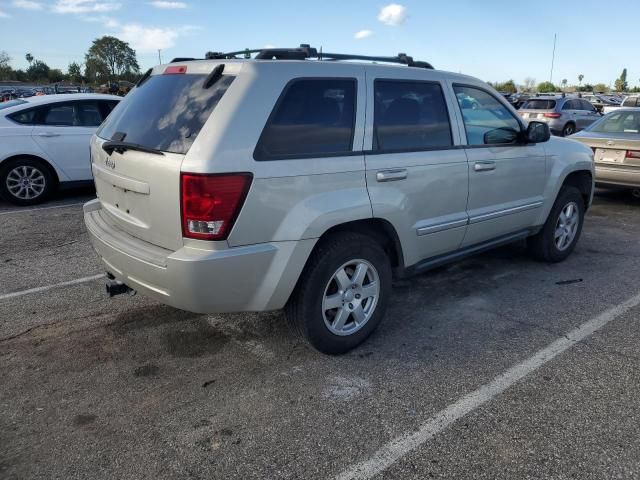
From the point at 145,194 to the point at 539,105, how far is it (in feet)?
61.6

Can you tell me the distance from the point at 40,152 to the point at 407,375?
6.83 meters

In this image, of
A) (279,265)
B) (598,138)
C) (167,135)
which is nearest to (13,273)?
(167,135)

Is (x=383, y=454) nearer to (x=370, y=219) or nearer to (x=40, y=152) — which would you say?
(x=370, y=219)

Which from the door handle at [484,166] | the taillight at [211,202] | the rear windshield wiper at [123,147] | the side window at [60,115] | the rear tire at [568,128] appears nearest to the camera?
the taillight at [211,202]

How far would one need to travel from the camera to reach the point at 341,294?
11.1 ft

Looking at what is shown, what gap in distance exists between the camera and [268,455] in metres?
2.54

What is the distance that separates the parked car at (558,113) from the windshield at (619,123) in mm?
9527

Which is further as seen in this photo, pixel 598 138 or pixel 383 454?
pixel 598 138

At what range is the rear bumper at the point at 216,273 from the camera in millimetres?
2799

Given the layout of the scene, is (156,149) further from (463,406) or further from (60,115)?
(60,115)

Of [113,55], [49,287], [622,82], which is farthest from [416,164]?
[113,55]

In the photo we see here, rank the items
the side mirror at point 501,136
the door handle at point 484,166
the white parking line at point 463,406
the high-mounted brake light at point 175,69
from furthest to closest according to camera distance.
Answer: the side mirror at point 501,136 → the door handle at point 484,166 → the high-mounted brake light at point 175,69 → the white parking line at point 463,406

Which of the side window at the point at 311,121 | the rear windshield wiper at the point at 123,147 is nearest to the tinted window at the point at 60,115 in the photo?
the rear windshield wiper at the point at 123,147

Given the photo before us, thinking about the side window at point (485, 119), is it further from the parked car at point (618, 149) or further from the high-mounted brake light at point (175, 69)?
the parked car at point (618, 149)
